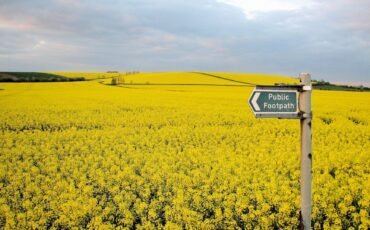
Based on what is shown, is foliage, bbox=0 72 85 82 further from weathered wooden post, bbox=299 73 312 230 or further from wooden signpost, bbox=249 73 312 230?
weathered wooden post, bbox=299 73 312 230

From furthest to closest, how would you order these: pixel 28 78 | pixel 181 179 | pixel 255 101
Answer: pixel 28 78, pixel 181 179, pixel 255 101

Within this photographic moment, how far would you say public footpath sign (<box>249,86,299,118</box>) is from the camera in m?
4.56

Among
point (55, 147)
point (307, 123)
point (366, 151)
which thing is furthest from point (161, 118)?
point (307, 123)

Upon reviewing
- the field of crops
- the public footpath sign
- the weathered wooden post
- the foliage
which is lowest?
the field of crops

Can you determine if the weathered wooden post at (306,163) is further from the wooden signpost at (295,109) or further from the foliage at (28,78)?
the foliage at (28,78)

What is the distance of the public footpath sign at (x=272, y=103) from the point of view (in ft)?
15.0

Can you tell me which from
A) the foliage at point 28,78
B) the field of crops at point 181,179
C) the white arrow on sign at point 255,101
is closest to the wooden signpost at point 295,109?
the white arrow on sign at point 255,101

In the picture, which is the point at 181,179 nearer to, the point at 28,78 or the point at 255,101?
the point at 255,101

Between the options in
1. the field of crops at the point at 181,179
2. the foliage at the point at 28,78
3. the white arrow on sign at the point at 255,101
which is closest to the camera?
the white arrow on sign at the point at 255,101

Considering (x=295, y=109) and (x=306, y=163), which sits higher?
(x=295, y=109)

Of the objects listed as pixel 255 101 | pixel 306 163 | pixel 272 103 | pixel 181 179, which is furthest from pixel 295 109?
pixel 181 179

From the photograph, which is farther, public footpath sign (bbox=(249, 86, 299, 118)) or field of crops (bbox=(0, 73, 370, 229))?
field of crops (bbox=(0, 73, 370, 229))

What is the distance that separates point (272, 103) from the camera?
4.58 metres

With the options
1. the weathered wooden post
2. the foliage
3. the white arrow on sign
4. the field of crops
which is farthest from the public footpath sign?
the foliage
